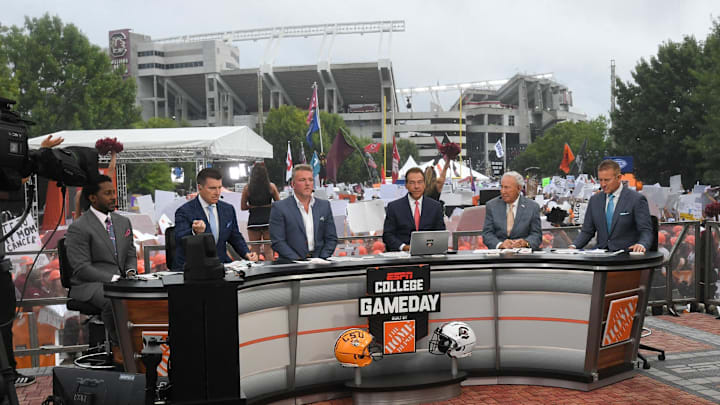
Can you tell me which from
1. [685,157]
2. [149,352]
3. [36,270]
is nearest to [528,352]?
[149,352]

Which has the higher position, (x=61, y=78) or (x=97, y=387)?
(x=61, y=78)

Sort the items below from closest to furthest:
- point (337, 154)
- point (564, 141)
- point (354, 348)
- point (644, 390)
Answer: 1. point (354, 348)
2. point (644, 390)
3. point (337, 154)
4. point (564, 141)

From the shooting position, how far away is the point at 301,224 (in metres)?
6.28

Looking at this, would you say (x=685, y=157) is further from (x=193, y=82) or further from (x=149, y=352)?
(x=193, y=82)

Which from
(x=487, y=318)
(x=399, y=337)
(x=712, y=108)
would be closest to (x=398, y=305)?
(x=399, y=337)

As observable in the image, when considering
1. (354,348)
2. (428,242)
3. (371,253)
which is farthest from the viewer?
(371,253)

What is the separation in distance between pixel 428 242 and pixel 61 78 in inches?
1597

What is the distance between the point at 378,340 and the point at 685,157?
40.2 metres

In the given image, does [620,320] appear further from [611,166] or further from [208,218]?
[208,218]

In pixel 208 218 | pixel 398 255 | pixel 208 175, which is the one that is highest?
pixel 208 175

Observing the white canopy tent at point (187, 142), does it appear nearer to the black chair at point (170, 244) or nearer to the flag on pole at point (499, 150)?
the black chair at point (170, 244)

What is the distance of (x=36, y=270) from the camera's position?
7.42m

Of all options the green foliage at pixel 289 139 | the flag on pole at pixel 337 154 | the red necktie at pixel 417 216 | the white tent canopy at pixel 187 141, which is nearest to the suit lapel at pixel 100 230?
the red necktie at pixel 417 216

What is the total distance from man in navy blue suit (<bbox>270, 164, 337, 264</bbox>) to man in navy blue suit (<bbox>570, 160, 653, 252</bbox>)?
9.09ft
